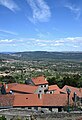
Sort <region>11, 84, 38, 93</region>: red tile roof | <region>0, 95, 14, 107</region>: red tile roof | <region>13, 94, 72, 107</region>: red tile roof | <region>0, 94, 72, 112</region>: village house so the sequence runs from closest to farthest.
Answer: <region>0, 95, 14, 107</region>: red tile roof
<region>0, 94, 72, 112</region>: village house
<region>13, 94, 72, 107</region>: red tile roof
<region>11, 84, 38, 93</region>: red tile roof

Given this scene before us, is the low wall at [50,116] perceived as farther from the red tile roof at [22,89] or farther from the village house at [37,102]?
the red tile roof at [22,89]

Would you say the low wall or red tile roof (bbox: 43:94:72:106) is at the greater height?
the low wall

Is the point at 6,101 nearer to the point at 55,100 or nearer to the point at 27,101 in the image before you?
the point at 27,101

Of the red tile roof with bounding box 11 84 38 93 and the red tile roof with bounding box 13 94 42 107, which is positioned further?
the red tile roof with bounding box 11 84 38 93

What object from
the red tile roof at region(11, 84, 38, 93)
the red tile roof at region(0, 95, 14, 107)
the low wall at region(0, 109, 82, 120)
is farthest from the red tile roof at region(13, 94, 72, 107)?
the low wall at region(0, 109, 82, 120)

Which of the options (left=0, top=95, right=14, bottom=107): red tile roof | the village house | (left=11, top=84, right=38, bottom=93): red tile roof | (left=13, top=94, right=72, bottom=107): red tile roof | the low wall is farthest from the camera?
(left=11, top=84, right=38, bottom=93): red tile roof

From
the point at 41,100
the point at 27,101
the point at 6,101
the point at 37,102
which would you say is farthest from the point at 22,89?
the point at 6,101

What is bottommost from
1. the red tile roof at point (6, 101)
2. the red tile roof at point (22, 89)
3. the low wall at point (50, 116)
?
the red tile roof at point (22, 89)

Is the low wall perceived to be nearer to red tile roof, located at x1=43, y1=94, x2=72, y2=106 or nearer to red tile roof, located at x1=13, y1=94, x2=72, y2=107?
red tile roof, located at x1=13, y1=94, x2=72, y2=107

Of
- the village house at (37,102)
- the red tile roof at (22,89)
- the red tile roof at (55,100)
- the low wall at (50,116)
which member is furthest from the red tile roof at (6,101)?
the low wall at (50,116)

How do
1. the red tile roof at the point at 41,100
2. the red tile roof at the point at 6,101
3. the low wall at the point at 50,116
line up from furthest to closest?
the red tile roof at the point at 41,100 → the red tile roof at the point at 6,101 → the low wall at the point at 50,116

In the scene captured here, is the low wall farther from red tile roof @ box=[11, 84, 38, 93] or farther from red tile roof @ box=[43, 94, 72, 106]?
red tile roof @ box=[11, 84, 38, 93]

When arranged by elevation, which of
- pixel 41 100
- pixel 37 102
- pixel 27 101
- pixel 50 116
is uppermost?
pixel 50 116

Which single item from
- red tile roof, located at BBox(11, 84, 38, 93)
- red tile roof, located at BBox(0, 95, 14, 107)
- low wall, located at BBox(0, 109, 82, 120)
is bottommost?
red tile roof, located at BBox(11, 84, 38, 93)
